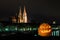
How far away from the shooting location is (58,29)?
54.5 meters

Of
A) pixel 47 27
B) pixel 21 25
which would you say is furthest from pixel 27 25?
pixel 47 27

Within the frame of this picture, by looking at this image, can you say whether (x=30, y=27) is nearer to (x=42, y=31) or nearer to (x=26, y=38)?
(x=42, y=31)

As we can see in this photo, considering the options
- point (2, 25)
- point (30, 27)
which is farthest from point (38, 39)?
point (30, 27)

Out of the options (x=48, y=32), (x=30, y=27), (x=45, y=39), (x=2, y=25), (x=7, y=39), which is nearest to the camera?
(x=7, y=39)

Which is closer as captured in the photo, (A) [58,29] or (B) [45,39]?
(B) [45,39]

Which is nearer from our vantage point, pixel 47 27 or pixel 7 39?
pixel 7 39

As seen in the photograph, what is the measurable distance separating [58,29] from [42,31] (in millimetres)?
39320

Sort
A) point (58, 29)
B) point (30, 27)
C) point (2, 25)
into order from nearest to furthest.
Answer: point (2, 25), point (30, 27), point (58, 29)

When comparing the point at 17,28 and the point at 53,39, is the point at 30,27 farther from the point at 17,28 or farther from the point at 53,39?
the point at 53,39

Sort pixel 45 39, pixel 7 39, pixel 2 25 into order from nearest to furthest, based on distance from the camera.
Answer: pixel 7 39
pixel 45 39
pixel 2 25

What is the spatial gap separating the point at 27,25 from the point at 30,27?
3030mm

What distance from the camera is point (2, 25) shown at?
45594 mm

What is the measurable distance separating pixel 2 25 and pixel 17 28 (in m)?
7.15

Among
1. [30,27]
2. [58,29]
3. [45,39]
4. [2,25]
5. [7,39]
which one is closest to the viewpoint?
[7,39]
